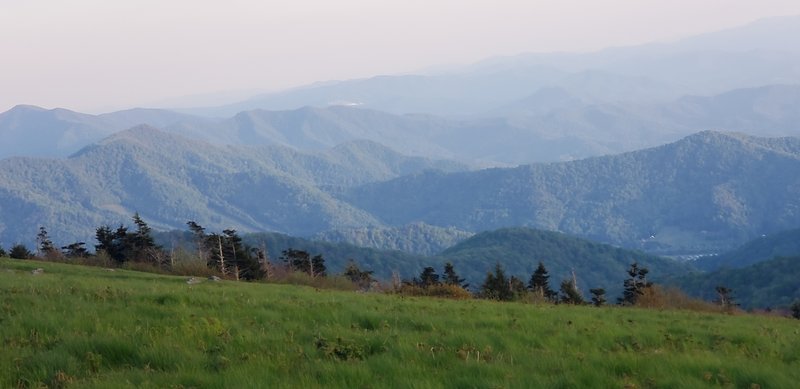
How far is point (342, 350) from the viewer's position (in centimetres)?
812

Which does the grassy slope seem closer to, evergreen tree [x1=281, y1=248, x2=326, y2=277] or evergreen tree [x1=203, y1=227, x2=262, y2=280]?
evergreen tree [x1=203, y1=227, x2=262, y2=280]

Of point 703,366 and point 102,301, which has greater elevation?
point 102,301

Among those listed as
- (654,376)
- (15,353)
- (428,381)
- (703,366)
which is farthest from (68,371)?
(703,366)

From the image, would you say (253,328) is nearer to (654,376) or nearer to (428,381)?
(428,381)

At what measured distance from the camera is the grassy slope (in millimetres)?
6879

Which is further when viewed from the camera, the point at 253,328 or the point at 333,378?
the point at 253,328

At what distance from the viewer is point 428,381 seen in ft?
21.8

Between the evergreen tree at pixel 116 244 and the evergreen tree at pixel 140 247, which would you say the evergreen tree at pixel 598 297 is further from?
the evergreen tree at pixel 116 244

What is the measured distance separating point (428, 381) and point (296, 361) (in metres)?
1.64

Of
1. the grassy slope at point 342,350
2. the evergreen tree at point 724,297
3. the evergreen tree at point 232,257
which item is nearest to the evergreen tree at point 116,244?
the evergreen tree at point 232,257

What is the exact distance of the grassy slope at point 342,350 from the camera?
22.6 feet

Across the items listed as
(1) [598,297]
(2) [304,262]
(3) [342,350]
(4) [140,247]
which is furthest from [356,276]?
(3) [342,350]

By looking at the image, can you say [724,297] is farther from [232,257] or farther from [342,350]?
[342,350]

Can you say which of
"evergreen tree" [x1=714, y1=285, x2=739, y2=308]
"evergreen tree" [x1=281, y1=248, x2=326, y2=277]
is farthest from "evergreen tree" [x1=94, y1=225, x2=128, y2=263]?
"evergreen tree" [x1=714, y1=285, x2=739, y2=308]
